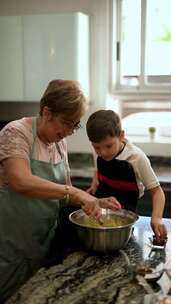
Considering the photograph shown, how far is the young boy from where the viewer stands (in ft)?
5.06

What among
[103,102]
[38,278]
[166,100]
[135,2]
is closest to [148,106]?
[166,100]

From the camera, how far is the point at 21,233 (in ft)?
5.06

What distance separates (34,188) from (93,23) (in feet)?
6.61

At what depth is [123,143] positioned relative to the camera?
1688 mm

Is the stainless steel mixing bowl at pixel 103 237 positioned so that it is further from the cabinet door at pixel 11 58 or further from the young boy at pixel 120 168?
the cabinet door at pixel 11 58

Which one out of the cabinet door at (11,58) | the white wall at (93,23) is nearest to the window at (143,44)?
the white wall at (93,23)

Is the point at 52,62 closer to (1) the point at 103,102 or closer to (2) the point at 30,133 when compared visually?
(1) the point at 103,102

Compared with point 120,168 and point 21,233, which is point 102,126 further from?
point 21,233

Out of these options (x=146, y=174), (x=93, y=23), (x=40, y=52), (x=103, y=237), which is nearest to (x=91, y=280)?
(x=103, y=237)

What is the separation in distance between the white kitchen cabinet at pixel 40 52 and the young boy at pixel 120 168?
1.30m

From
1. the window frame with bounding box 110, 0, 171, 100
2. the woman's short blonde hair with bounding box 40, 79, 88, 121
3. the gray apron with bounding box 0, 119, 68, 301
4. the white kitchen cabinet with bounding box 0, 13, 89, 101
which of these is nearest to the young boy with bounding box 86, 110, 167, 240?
the woman's short blonde hair with bounding box 40, 79, 88, 121

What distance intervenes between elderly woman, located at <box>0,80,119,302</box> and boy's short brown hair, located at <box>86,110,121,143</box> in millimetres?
60

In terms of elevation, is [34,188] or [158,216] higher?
[34,188]

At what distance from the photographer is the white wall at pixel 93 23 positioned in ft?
10.1
